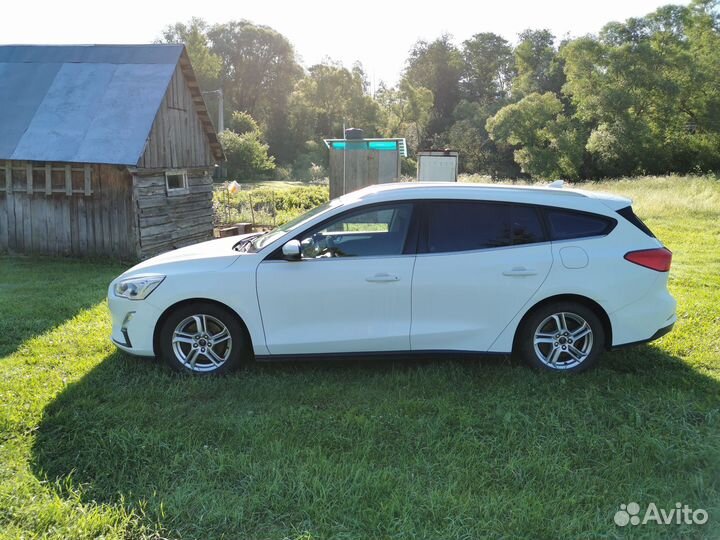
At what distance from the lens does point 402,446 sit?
3.68 meters

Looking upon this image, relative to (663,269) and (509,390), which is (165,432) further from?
(663,269)

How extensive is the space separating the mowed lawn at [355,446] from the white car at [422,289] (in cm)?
31

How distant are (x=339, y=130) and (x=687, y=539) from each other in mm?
63540

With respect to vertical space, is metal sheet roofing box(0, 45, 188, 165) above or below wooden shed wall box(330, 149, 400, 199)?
above

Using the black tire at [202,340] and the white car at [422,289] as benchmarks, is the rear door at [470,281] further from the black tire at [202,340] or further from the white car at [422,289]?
the black tire at [202,340]

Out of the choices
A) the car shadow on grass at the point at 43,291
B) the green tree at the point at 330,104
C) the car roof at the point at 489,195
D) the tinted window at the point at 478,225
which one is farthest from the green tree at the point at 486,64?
the tinted window at the point at 478,225

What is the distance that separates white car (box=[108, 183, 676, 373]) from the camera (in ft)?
15.3

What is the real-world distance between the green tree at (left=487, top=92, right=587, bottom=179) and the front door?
42.2 m

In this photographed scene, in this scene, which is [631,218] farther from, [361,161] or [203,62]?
[203,62]

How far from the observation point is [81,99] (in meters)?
12.1

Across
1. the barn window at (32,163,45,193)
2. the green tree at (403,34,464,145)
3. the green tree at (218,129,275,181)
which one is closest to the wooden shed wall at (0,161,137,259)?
the barn window at (32,163,45,193)

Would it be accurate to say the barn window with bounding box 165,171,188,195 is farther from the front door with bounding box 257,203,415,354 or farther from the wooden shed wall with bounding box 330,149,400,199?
the front door with bounding box 257,203,415,354

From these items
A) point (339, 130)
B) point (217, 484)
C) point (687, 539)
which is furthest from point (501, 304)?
point (339, 130)

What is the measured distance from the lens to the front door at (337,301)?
15.2 ft
